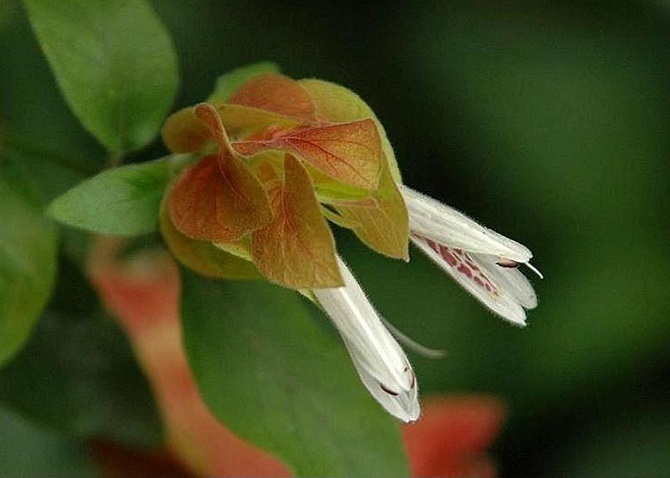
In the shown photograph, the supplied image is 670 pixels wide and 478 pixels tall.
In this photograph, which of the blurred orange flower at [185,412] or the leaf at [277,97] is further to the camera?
the blurred orange flower at [185,412]

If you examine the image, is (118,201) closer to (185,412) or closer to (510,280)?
(510,280)

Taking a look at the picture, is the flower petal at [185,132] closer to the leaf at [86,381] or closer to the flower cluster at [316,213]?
the flower cluster at [316,213]

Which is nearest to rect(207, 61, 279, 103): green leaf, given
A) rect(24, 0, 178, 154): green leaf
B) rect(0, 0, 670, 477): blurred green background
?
rect(24, 0, 178, 154): green leaf

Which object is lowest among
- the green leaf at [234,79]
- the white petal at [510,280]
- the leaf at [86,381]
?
the leaf at [86,381]

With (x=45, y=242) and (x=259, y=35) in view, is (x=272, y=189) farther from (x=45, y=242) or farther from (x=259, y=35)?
(x=259, y=35)

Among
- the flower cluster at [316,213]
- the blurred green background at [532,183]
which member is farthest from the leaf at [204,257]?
the blurred green background at [532,183]

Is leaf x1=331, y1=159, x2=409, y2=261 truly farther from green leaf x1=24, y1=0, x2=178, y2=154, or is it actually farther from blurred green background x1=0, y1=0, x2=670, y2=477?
blurred green background x1=0, y1=0, x2=670, y2=477

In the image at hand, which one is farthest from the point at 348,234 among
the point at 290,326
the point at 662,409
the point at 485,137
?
the point at 290,326

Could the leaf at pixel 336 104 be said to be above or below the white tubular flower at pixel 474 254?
above
